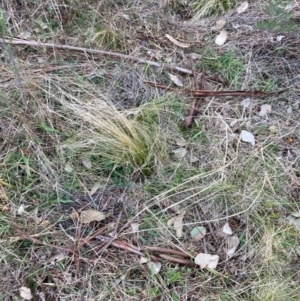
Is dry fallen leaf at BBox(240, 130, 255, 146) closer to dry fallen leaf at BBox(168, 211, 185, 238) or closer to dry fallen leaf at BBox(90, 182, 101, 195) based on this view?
dry fallen leaf at BBox(168, 211, 185, 238)

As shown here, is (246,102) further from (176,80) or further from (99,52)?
(99,52)

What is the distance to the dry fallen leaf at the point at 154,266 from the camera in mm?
1663

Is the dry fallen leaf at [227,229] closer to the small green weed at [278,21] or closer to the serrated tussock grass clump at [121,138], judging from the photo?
the serrated tussock grass clump at [121,138]

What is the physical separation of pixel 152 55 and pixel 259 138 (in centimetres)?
68

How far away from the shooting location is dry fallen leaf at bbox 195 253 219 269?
1672 millimetres

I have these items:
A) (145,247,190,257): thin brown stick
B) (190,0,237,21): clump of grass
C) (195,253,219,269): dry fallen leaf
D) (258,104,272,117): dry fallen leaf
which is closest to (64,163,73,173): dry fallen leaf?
(145,247,190,257): thin brown stick

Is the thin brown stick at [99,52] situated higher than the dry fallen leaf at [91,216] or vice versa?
the thin brown stick at [99,52]

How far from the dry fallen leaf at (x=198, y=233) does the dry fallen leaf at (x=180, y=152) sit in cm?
32

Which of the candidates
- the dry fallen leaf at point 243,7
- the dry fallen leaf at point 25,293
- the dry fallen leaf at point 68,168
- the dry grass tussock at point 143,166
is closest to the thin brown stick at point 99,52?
the dry grass tussock at point 143,166

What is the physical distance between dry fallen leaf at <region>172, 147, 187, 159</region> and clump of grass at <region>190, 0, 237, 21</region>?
2.85ft

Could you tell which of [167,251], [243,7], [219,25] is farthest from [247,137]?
[243,7]

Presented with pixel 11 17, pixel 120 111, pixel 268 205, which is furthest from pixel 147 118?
pixel 11 17

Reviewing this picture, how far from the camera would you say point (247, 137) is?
6.48 feet

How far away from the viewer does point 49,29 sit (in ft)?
7.81
